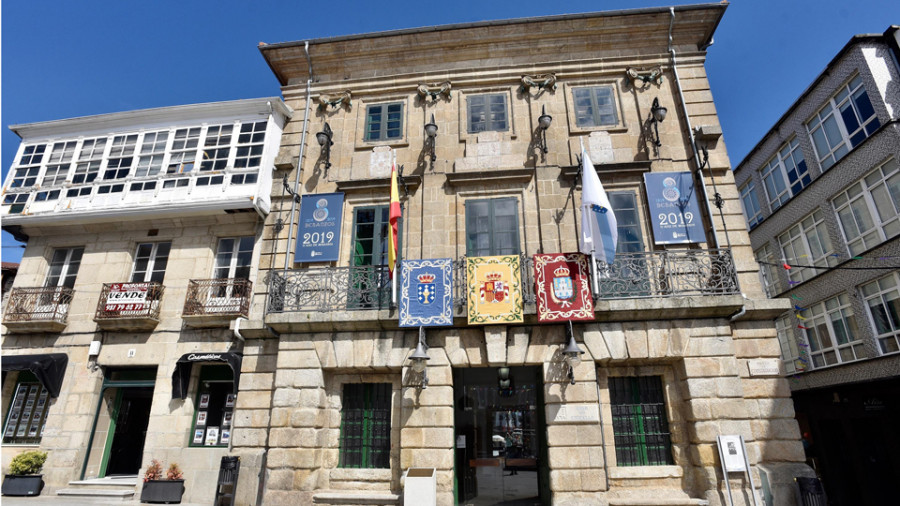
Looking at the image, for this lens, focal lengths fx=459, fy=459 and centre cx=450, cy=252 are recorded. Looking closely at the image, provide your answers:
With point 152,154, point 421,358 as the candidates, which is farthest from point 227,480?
point 152,154

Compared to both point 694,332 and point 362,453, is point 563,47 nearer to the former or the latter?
point 694,332

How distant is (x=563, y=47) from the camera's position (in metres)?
12.2

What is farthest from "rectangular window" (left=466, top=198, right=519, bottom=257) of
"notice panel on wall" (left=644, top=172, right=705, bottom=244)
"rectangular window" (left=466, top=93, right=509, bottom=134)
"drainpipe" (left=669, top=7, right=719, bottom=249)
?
"drainpipe" (left=669, top=7, right=719, bottom=249)

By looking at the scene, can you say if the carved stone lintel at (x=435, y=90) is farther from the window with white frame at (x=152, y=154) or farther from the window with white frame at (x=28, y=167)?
the window with white frame at (x=28, y=167)

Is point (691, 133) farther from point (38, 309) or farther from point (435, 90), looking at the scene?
point (38, 309)

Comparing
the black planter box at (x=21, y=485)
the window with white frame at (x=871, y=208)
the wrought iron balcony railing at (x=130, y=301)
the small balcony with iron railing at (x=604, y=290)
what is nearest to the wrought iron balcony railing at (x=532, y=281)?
the small balcony with iron railing at (x=604, y=290)

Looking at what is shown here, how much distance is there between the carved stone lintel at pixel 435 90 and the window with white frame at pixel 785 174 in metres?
14.5

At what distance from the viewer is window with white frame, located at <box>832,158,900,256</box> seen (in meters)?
13.5

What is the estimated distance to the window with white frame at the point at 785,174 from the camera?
17.9m

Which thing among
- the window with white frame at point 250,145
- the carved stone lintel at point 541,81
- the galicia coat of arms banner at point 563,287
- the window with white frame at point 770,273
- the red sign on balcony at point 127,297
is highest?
the carved stone lintel at point 541,81

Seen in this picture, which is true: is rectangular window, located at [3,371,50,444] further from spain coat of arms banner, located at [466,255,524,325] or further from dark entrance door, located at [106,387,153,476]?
spain coat of arms banner, located at [466,255,524,325]

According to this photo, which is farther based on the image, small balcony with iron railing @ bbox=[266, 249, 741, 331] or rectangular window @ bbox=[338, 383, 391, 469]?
rectangular window @ bbox=[338, 383, 391, 469]

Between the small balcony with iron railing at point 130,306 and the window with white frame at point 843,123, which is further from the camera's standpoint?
the window with white frame at point 843,123

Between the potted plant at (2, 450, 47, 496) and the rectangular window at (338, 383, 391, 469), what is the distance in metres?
7.55
